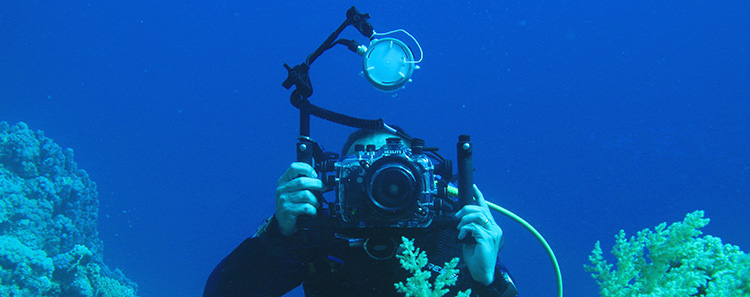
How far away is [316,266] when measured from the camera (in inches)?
99.4

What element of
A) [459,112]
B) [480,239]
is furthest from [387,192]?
[459,112]

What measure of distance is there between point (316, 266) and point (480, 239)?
3.66ft

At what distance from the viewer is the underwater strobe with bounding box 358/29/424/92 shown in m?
2.12

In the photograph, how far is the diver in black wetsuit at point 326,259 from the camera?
192cm

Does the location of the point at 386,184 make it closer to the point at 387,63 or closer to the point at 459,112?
the point at 387,63

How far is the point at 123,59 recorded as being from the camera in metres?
66.6

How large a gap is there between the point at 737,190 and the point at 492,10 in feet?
114

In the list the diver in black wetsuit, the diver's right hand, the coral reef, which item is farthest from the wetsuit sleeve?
the coral reef

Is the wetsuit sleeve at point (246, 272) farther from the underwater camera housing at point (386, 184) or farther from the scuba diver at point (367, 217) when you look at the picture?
the underwater camera housing at point (386, 184)

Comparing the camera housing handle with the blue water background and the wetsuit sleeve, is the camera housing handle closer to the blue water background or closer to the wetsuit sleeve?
the wetsuit sleeve

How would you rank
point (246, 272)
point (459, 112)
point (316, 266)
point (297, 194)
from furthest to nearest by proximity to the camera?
point (459, 112) → point (316, 266) → point (246, 272) → point (297, 194)

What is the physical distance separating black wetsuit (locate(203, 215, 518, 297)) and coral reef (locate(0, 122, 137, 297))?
8954 millimetres

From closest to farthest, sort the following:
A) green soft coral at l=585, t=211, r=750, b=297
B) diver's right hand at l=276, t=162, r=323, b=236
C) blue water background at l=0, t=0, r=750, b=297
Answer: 1. green soft coral at l=585, t=211, r=750, b=297
2. diver's right hand at l=276, t=162, r=323, b=236
3. blue water background at l=0, t=0, r=750, b=297

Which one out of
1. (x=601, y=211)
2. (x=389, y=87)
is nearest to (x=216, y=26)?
(x=601, y=211)
